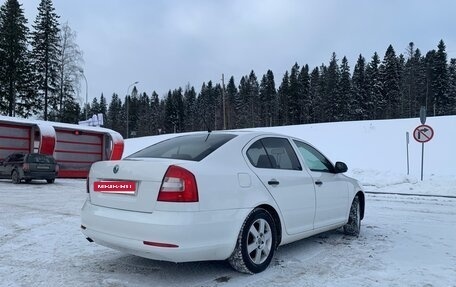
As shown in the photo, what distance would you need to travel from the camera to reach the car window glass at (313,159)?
578 centimetres

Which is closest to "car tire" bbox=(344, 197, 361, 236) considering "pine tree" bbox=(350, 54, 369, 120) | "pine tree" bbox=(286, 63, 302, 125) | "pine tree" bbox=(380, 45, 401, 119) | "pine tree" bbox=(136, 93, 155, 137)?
"pine tree" bbox=(350, 54, 369, 120)

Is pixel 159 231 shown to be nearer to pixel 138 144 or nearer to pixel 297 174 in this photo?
pixel 297 174

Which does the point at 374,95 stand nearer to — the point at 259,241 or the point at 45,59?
the point at 45,59

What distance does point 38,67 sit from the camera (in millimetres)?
48656

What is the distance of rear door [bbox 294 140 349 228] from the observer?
221 inches

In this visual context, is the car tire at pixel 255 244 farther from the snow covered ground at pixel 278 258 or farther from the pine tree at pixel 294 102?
the pine tree at pixel 294 102

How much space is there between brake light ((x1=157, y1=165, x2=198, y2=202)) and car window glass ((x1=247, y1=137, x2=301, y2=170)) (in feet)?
3.21

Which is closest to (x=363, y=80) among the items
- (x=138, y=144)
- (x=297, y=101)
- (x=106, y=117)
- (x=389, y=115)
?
(x=389, y=115)

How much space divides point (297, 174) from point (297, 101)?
294 ft

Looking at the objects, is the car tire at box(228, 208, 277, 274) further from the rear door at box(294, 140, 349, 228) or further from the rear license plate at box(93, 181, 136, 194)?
the rear license plate at box(93, 181, 136, 194)

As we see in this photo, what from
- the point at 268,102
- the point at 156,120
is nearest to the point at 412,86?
the point at 268,102

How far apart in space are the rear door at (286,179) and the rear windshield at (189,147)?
41cm

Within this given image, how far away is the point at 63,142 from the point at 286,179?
21436mm

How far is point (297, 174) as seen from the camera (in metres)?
5.29
